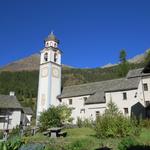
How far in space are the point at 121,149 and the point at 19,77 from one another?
119m

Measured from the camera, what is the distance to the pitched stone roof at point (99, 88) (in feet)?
121

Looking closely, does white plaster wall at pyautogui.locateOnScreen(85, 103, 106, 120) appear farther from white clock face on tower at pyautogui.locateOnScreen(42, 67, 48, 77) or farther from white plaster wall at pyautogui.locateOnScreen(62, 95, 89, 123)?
white clock face on tower at pyautogui.locateOnScreen(42, 67, 48, 77)

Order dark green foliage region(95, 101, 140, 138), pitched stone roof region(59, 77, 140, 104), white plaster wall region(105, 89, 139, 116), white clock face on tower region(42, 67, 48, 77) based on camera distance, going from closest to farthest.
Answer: dark green foliage region(95, 101, 140, 138) → white plaster wall region(105, 89, 139, 116) → pitched stone roof region(59, 77, 140, 104) → white clock face on tower region(42, 67, 48, 77)

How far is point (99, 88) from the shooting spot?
140 feet

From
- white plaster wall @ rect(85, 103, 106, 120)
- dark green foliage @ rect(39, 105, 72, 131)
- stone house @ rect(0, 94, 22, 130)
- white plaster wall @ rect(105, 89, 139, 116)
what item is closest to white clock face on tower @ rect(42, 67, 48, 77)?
stone house @ rect(0, 94, 22, 130)

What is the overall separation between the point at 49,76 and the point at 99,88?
10.9m

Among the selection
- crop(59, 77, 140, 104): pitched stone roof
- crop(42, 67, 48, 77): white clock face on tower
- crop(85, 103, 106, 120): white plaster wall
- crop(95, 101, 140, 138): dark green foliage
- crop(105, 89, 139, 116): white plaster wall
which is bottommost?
crop(95, 101, 140, 138): dark green foliage

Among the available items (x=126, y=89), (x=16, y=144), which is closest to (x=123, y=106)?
(x=126, y=89)

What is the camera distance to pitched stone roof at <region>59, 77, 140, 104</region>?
3703 centimetres

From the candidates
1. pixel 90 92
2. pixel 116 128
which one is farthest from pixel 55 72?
pixel 116 128

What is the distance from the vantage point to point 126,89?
36312 mm

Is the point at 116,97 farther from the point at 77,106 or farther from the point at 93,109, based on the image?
the point at 77,106

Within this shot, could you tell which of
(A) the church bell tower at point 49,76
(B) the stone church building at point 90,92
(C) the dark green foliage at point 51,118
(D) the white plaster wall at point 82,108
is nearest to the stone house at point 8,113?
(A) the church bell tower at point 49,76

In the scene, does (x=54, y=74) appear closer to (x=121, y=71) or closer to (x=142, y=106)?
(x=142, y=106)
